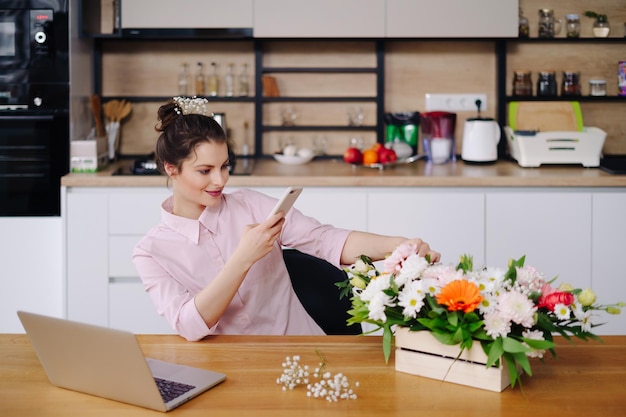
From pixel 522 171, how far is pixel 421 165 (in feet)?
1.59


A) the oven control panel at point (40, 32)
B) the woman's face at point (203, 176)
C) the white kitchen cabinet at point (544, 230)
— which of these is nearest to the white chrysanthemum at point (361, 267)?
the woman's face at point (203, 176)

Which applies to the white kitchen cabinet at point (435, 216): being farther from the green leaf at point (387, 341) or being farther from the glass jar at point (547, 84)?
the green leaf at point (387, 341)

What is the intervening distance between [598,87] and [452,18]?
2.71 feet

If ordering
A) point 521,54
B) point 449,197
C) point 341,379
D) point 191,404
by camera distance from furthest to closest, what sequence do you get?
point 521,54 < point 449,197 < point 341,379 < point 191,404

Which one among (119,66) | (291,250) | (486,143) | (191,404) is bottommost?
(191,404)

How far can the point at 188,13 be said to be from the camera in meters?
3.99

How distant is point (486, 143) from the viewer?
13.3ft

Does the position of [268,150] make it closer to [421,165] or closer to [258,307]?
[421,165]

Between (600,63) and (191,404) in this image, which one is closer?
(191,404)

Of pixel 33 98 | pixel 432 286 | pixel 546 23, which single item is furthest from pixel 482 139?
pixel 432 286

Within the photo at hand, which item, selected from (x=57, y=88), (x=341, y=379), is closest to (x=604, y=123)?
(x=57, y=88)

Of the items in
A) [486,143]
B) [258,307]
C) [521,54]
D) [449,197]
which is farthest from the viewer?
[521,54]

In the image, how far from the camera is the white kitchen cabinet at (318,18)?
13.1 ft

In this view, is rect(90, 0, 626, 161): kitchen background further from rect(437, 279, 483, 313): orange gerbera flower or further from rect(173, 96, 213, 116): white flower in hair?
rect(437, 279, 483, 313): orange gerbera flower
